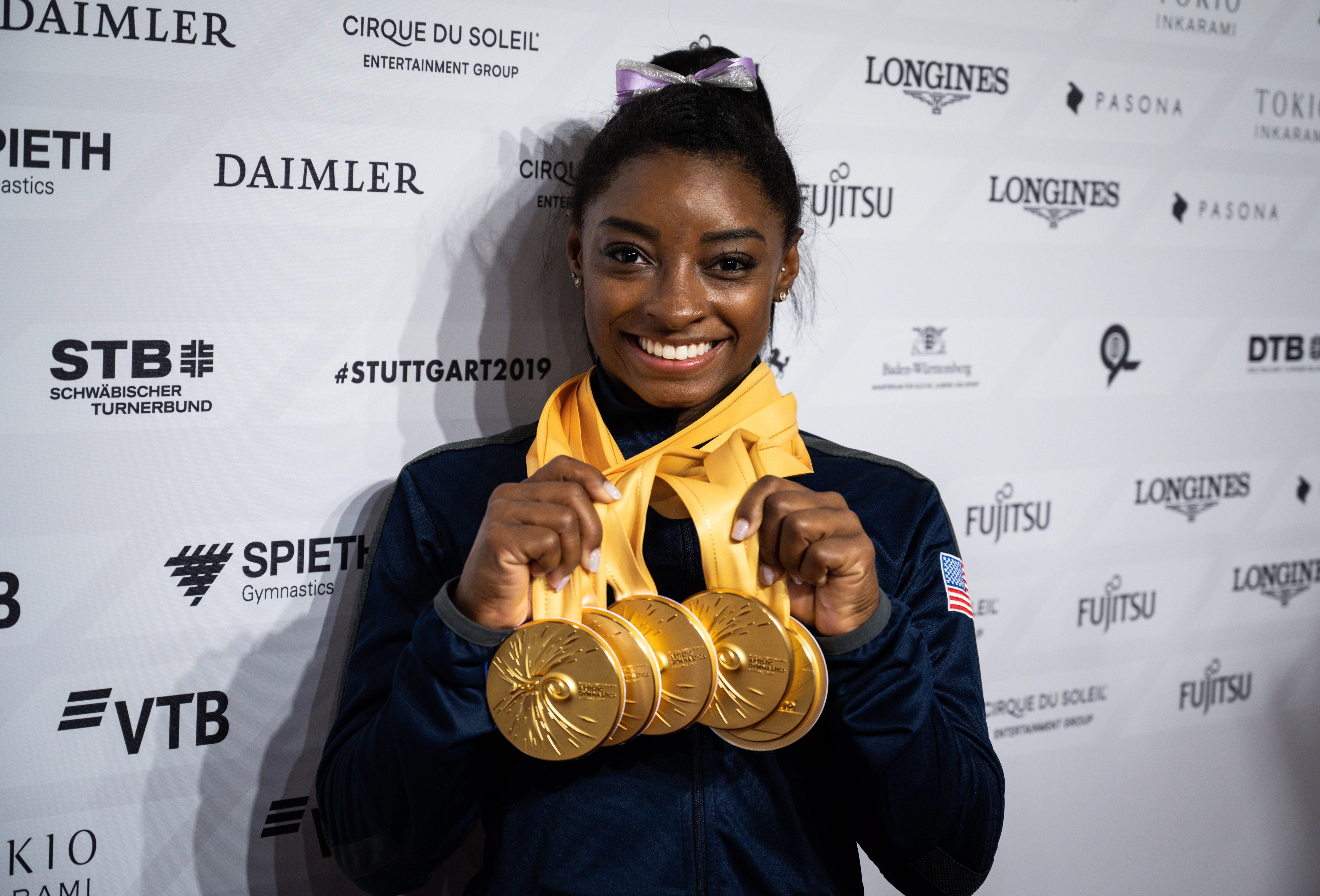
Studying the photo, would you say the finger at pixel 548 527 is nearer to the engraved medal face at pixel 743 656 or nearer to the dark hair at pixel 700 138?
the engraved medal face at pixel 743 656

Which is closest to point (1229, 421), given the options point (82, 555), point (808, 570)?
point (808, 570)

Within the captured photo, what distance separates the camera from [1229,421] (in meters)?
1.82

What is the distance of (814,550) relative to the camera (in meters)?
0.87

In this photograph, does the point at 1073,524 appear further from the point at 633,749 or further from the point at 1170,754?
the point at 633,749

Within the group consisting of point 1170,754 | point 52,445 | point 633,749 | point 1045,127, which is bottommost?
point 1170,754

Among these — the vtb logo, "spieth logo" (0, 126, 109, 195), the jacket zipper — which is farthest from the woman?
"spieth logo" (0, 126, 109, 195)

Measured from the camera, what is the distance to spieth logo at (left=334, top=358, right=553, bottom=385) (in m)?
1.30

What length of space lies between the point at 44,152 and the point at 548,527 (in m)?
0.80

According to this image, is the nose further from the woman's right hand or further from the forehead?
the woman's right hand

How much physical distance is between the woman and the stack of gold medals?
3 cm

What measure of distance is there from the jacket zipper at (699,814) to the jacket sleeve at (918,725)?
0.48 feet

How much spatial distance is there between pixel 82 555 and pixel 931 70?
1.37m

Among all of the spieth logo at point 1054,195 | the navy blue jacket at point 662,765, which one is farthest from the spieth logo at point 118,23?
the spieth logo at point 1054,195

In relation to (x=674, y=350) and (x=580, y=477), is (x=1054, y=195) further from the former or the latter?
(x=580, y=477)
